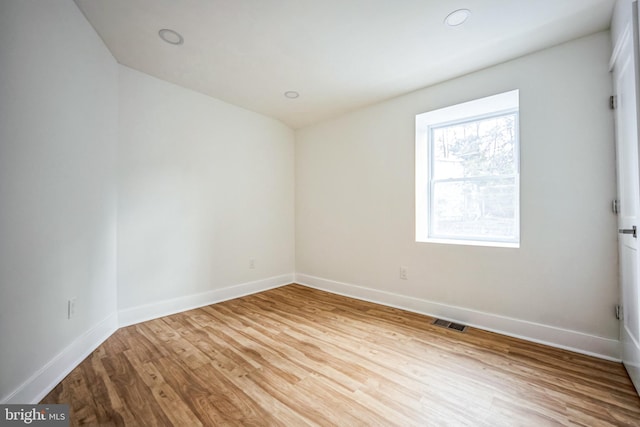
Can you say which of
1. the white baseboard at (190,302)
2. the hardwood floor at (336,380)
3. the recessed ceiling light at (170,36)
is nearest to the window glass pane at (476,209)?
the hardwood floor at (336,380)

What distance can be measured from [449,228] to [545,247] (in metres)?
0.91

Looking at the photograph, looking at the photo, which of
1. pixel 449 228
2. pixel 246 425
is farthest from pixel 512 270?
pixel 246 425

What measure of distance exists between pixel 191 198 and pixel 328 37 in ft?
7.35

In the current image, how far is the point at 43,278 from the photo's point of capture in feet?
5.26

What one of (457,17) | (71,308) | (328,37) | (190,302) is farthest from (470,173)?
(71,308)

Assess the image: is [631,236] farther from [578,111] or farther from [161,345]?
[161,345]

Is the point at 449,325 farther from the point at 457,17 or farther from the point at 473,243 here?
the point at 457,17

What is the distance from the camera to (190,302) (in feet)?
9.98

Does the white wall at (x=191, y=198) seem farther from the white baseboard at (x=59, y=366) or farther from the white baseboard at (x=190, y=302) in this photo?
the white baseboard at (x=59, y=366)

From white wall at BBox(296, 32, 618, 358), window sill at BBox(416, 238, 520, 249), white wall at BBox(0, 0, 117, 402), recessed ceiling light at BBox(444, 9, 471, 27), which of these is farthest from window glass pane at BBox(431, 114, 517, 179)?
white wall at BBox(0, 0, 117, 402)

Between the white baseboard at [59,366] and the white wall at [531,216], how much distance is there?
104 inches

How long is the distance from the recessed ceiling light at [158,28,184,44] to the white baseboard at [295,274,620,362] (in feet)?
10.6

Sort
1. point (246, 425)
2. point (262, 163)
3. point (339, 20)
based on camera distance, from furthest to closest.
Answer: point (262, 163), point (339, 20), point (246, 425)

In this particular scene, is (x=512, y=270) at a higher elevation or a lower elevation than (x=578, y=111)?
lower
